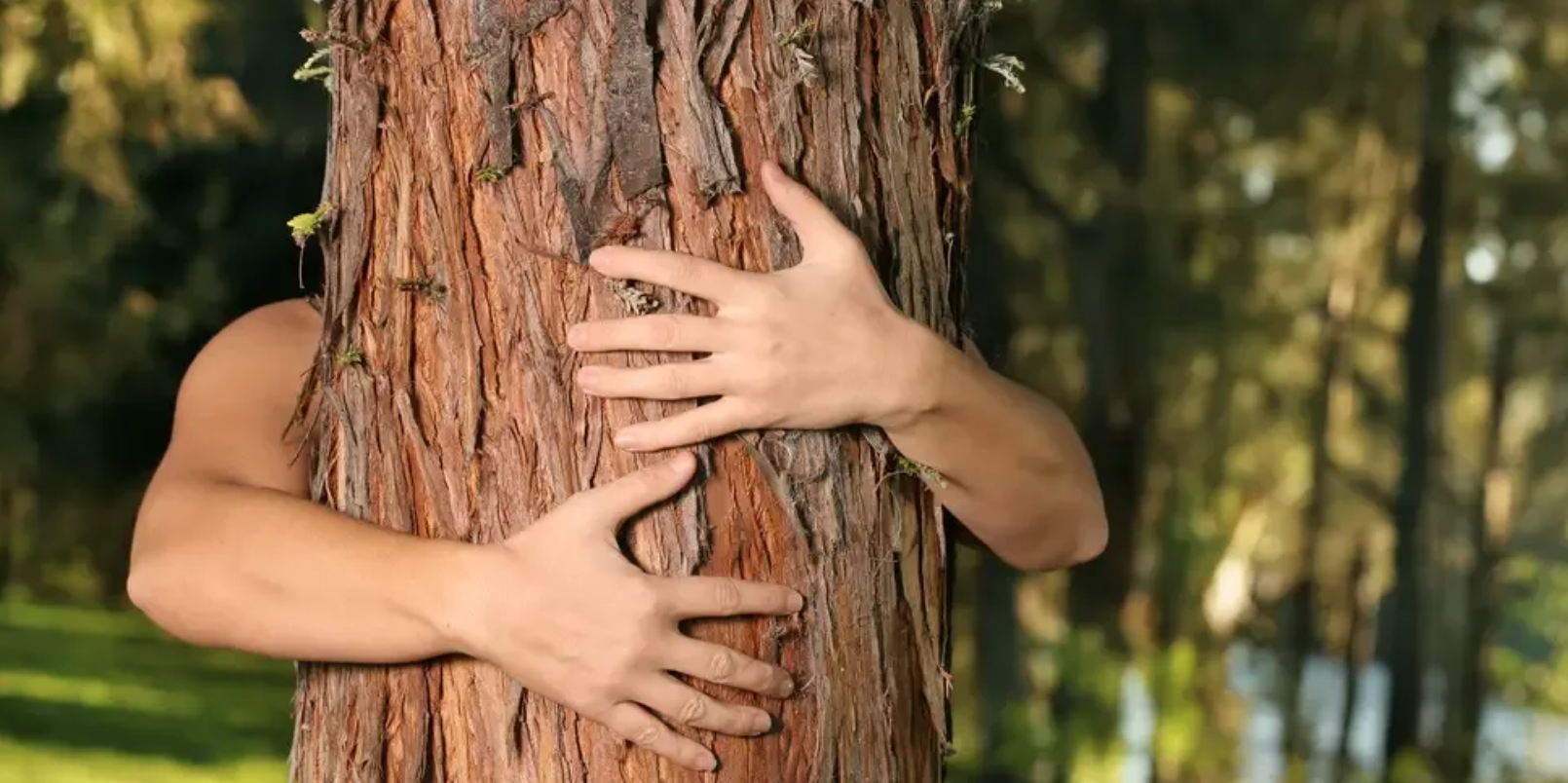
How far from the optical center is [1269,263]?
7824mm

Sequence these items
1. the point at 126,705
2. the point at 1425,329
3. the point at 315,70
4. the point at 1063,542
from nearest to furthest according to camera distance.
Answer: the point at 315,70, the point at 1063,542, the point at 1425,329, the point at 126,705

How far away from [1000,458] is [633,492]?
462 millimetres

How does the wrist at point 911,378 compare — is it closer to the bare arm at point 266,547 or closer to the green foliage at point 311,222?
the bare arm at point 266,547

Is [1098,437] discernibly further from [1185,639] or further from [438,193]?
[438,193]

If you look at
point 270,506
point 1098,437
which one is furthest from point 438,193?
point 1098,437

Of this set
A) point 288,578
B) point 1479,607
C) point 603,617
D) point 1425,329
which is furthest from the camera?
point 1479,607

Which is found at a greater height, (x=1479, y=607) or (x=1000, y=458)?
(x=1000, y=458)

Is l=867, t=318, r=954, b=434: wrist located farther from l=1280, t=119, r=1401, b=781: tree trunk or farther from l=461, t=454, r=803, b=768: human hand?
l=1280, t=119, r=1401, b=781: tree trunk

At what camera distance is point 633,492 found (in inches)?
56.2

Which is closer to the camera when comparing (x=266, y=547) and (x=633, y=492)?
(x=633, y=492)

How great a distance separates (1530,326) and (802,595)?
724cm

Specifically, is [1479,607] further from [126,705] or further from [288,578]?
[288,578]

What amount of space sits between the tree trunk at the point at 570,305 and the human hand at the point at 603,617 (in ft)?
0.10

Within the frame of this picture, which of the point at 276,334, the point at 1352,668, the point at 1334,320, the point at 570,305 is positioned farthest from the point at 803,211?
the point at 1352,668
